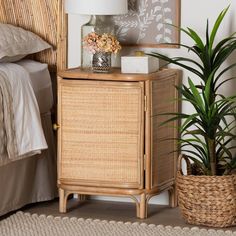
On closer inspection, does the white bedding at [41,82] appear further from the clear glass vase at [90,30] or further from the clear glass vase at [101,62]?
the clear glass vase at [101,62]

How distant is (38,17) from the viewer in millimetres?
Result: 4641

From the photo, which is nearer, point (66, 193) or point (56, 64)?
point (66, 193)

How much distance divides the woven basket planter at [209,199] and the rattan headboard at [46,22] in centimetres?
103

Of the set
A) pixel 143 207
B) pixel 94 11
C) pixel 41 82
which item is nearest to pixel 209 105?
pixel 143 207

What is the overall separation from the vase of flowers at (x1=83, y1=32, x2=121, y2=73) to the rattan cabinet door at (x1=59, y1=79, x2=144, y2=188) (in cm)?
12

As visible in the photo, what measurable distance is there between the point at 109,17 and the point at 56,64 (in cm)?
39

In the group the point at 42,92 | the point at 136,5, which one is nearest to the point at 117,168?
the point at 42,92

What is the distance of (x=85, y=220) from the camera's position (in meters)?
4.21

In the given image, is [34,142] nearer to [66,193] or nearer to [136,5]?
[66,193]

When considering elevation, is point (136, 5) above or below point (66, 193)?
above

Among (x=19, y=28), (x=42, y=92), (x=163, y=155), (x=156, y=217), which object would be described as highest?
(x=19, y=28)

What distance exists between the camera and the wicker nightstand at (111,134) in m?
4.19

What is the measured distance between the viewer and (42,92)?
4500 millimetres

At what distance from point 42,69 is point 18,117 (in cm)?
44
